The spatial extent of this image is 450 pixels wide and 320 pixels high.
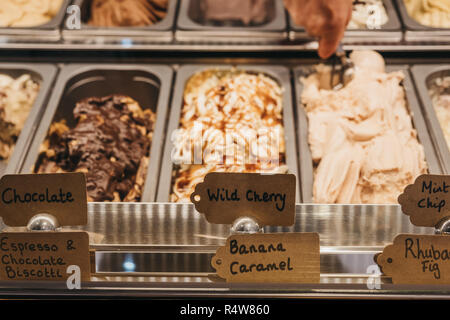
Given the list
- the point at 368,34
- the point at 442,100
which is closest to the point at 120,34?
the point at 368,34

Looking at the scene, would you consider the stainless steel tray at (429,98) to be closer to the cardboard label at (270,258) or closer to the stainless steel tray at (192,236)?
the stainless steel tray at (192,236)

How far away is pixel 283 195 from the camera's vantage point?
1073mm

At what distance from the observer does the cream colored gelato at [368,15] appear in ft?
7.09

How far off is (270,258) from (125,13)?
5.53ft

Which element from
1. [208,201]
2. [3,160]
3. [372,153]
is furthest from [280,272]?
[3,160]

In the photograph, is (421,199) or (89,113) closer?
(421,199)

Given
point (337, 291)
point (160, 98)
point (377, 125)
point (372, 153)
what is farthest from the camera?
point (160, 98)

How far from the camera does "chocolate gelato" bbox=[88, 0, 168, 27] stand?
2240 millimetres

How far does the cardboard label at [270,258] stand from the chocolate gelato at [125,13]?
1548 mm

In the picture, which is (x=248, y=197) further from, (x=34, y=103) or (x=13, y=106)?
(x=13, y=106)

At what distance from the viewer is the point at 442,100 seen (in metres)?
2.07

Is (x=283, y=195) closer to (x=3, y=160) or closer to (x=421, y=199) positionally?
(x=421, y=199)

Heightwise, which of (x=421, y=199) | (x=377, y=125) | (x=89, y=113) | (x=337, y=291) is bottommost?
(x=337, y=291)

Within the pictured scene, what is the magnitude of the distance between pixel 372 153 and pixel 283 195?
0.69 meters
